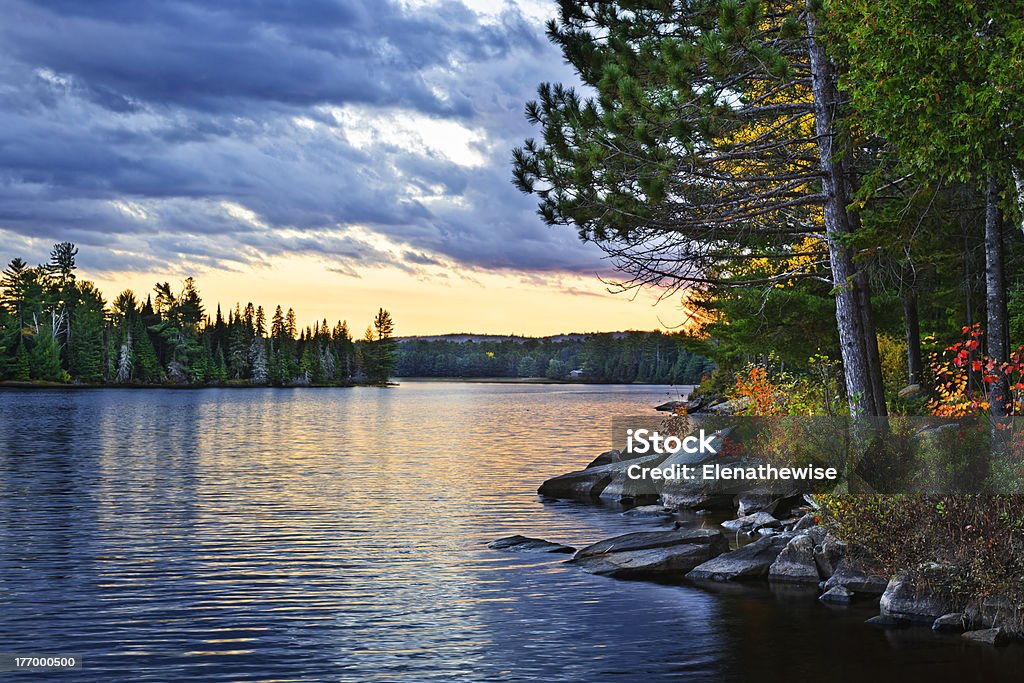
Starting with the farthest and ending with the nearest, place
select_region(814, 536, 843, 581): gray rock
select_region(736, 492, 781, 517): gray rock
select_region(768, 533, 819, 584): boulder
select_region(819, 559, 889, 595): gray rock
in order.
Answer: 1. select_region(736, 492, 781, 517): gray rock
2. select_region(768, 533, 819, 584): boulder
3. select_region(814, 536, 843, 581): gray rock
4. select_region(819, 559, 889, 595): gray rock

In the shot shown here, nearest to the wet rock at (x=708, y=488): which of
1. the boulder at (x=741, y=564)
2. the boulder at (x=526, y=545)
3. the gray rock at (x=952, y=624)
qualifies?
the boulder at (x=526, y=545)

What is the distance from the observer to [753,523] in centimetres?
2144

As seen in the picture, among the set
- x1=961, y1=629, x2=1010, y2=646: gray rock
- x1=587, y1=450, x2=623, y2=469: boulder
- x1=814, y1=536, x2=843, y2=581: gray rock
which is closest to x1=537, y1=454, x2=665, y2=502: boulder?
x1=587, y1=450, x2=623, y2=469: boulder

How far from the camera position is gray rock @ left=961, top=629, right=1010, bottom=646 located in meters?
12.5

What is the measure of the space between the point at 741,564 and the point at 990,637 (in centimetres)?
499

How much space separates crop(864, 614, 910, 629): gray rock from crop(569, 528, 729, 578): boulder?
4.24 meters

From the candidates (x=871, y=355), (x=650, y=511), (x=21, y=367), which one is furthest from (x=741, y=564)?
(x=21, y=367)

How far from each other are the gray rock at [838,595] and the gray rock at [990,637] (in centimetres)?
235

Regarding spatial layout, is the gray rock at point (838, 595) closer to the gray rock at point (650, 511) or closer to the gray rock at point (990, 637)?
the gray rock at point (990, 637)

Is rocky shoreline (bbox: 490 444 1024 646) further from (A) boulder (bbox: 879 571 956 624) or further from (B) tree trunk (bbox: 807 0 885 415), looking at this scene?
(B) tree trunk (bbox: 807 0 885 415)

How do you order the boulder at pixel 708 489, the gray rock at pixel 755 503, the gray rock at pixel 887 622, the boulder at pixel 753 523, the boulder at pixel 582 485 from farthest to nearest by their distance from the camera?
1. the boulder at pixel 582 485
2. the boulder at pixel 708 489
3. the gray rock at pixel 755 503
4. the boulder at pixel 753 523
5. the gray rock at pixel 887 622

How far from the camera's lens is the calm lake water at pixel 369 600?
481 inches

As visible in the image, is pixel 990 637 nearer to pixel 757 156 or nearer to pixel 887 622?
pixel 887 622

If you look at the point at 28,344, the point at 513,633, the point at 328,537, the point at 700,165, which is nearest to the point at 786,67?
the point at 700,165
